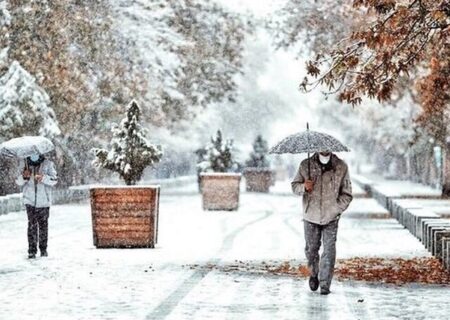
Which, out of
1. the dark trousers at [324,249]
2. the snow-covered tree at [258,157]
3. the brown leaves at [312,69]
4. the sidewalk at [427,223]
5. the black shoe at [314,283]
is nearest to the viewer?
the dark trousers at [324,249]

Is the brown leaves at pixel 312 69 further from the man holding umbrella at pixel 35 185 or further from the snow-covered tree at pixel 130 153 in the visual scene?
the snow-covered tree at pixel 130 153

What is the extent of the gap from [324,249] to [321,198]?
21.9 inches

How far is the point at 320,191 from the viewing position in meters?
12.7

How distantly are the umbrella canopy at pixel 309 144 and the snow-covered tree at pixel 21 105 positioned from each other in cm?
1856

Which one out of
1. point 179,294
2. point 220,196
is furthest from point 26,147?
point 220,196

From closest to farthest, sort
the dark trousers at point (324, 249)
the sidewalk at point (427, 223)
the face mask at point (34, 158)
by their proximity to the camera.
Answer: the dark trousers at point (324, 249) < the sidewalk at point (427, 223) < the face mask at point (34, 158)

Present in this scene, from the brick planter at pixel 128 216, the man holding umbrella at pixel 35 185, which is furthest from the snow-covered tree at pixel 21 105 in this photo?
the man holding umbrella at pixel 35 185

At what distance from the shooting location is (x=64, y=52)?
106 ft

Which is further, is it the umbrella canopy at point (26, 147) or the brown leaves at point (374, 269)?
the umbrella canopy at point (26, 147)

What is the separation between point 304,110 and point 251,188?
61.9 meters

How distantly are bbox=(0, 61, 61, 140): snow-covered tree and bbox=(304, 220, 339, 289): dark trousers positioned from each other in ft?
61.6

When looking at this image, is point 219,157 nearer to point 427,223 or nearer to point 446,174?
point 446,174

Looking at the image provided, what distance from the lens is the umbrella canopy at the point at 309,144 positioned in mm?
Answer: 12578

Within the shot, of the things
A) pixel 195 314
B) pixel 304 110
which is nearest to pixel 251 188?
pixel 195 314
